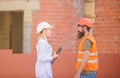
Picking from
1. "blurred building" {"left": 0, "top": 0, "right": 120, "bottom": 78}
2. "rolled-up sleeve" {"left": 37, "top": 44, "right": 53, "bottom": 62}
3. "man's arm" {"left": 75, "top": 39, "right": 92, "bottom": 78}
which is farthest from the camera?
"blurred building" {"left": 0, "top": 0, "right": 120, "bottom": 78}

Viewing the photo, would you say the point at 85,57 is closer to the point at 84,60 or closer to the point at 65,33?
the point at 84,60

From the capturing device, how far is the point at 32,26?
28.5 feet

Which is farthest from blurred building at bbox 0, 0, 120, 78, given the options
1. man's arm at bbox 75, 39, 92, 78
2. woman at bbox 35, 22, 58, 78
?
man's arm at bbox 75, 39, 92, 78

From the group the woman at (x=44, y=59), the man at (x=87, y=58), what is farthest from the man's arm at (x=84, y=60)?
the woman at (x=44, y=59)

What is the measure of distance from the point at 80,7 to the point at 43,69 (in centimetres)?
335

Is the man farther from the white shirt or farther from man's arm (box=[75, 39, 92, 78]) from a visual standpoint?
the white shirt

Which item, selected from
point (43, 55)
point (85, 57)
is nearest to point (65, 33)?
point (43, 55)

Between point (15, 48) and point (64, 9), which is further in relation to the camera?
point (15, 48)

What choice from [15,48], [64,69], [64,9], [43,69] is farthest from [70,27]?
[15,48]

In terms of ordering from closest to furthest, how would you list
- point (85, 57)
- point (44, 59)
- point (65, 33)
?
point (85, 57) → point (44, 59) → point (65, 33)

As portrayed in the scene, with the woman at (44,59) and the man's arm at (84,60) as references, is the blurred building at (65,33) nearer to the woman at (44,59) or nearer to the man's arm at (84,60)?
the woman at (44,59)

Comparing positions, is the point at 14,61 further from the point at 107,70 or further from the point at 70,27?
the point at 107,70

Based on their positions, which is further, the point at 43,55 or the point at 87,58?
the point at 43,55

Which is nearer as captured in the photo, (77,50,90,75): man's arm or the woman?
(77,50,90,75): man's arm
